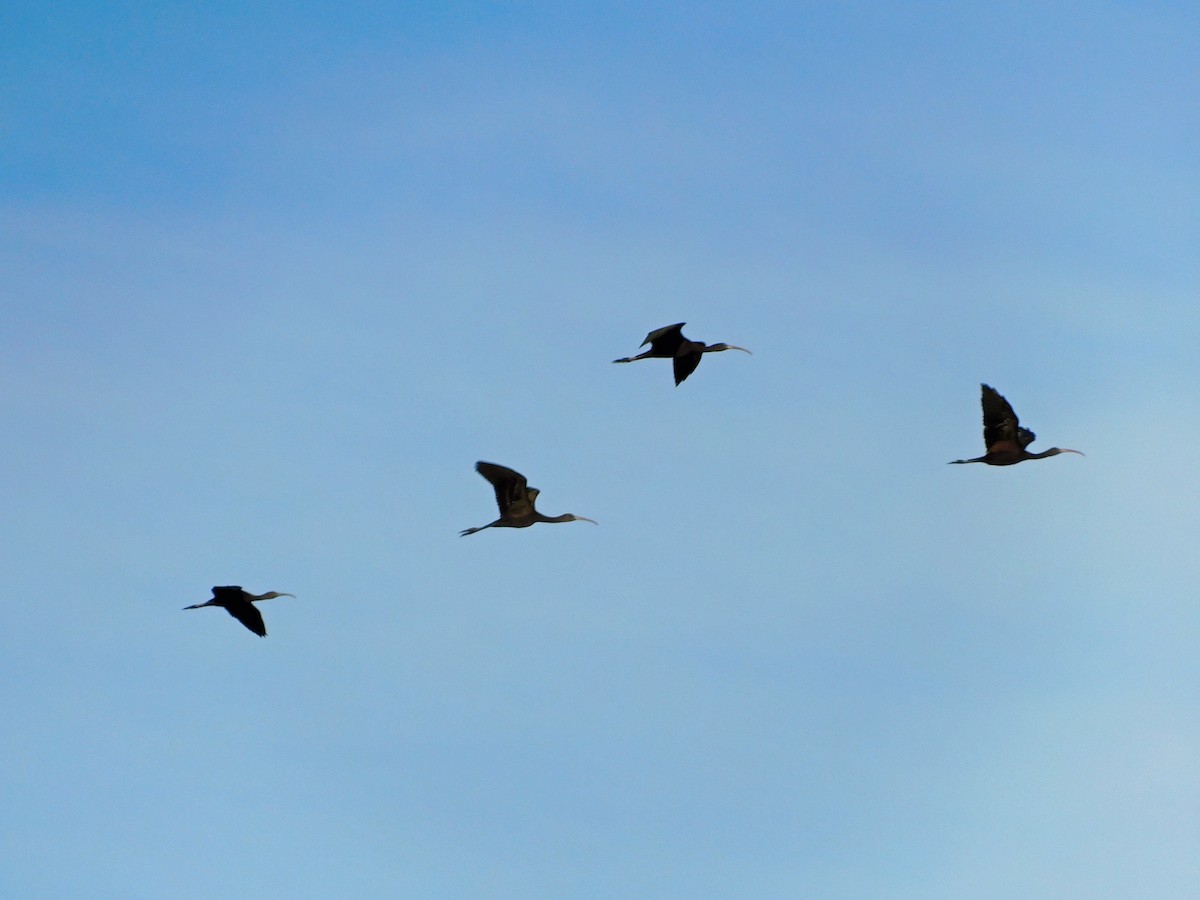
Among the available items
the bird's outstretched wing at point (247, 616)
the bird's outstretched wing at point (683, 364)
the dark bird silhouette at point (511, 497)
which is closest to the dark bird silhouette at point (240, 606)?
the bird's outstretched wing at point (247, 616)

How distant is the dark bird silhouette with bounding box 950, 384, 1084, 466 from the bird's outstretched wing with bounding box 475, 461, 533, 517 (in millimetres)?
10089

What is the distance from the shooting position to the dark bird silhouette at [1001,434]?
55062 millimetres

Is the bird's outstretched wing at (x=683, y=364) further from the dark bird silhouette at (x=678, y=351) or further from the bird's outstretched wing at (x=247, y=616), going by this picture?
the bird's outstretched wing at (x=247, y=616)

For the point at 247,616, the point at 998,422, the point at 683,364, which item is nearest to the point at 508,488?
the point at 683,364

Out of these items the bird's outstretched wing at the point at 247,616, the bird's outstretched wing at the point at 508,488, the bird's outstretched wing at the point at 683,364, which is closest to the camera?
the bird's outstretched wing at the point at 508,488

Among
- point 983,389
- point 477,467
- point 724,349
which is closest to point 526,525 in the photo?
point 477,467

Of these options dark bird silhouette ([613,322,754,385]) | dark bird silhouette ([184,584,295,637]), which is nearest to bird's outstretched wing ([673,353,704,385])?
dark bird silhouette ([613,322,754,385])

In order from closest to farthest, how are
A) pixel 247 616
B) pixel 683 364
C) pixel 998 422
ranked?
1. pixel 998 422
2. pixel 247 616
3. pixel 683 364

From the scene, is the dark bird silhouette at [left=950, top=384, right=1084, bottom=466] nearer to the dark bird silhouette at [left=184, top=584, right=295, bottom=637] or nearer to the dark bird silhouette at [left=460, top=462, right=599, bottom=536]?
the dark bird silhouette at [left=460, top=462, right=599, bottom=536]

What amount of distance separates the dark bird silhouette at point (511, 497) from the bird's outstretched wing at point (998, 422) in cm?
964

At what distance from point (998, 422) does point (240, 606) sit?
60.9 ft

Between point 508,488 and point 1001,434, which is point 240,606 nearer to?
point 508,488

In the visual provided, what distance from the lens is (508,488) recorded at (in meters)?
55.6

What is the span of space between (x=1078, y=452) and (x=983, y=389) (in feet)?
11.9
